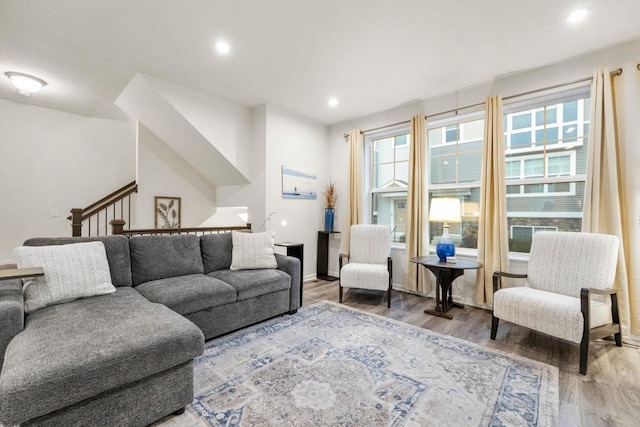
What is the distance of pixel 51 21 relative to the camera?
2367mm

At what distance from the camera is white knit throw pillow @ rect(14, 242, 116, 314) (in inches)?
73.7

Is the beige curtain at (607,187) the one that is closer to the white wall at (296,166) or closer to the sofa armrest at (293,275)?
the sofa armrest at (293,275)

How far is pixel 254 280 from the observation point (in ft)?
9.15

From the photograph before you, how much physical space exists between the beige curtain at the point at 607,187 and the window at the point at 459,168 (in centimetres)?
107

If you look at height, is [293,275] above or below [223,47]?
below

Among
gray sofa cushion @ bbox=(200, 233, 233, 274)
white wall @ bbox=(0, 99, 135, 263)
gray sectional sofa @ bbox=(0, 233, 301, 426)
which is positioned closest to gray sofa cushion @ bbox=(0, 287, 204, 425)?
gray sectional sofa @ bbox=(0, 233, 301, 426)

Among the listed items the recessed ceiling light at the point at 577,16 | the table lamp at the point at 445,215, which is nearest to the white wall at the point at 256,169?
the table lamp at the point at 445,215

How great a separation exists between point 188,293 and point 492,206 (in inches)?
129

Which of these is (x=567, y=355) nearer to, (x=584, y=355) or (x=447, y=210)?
(x=584, y=355)

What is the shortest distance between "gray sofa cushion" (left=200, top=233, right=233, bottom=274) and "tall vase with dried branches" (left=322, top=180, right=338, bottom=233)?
191 centimetres

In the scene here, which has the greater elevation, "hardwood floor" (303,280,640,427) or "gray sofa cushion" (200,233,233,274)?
"gray sofa cushion" (200,233,233,274)

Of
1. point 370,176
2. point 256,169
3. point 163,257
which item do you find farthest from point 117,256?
point 370,176

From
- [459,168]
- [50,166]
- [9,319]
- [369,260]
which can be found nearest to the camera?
[9,319]

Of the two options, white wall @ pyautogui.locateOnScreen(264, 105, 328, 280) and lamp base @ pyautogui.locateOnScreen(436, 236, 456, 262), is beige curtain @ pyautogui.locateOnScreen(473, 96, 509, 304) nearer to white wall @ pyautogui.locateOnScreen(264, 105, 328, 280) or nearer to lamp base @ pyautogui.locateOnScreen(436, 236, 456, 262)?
lamp base @ pyautogui.locateOnScreen(436, 236, 456, 262)
